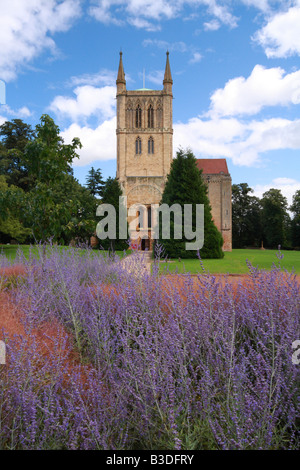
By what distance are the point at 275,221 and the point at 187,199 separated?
122ft

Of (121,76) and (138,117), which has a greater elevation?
(121,76)

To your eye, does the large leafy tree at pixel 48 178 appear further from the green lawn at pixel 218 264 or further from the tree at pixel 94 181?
the tree at pixel 94 181

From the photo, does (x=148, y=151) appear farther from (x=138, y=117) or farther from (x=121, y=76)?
(x=121, y=76)

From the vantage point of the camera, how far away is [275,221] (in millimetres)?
55469

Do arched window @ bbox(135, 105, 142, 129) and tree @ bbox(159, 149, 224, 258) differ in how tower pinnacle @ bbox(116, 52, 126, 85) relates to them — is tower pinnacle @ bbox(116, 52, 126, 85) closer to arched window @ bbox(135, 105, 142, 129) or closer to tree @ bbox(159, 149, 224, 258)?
arched window @ bbox(135, 105, 142, 129)

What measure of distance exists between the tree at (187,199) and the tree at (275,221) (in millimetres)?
35428

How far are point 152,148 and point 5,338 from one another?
4378cm

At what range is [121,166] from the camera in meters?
44.5

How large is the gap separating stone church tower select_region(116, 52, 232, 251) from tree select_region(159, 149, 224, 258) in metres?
19.9

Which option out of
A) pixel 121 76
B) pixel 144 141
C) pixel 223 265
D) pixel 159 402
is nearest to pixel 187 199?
A: pixel 223 265

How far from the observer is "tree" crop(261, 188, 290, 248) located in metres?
54.9

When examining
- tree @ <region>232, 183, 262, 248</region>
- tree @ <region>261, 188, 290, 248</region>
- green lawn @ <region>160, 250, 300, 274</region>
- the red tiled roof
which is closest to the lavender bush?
green lawn @ <region>160, 250, 300, 274</region>
